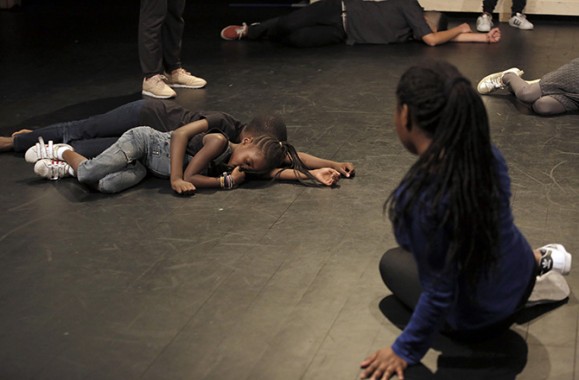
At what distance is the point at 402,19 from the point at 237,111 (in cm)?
181

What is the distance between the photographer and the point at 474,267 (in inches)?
82.8

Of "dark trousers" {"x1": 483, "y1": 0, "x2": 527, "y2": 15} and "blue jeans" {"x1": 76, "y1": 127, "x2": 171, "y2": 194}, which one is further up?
"blue jeans" {"x1": 76, "y1": 127, "x2": 171, "y2": 194}

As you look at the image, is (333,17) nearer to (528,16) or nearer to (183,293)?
(528,16)

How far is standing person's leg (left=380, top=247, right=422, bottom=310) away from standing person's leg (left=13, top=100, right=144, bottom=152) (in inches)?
58.2

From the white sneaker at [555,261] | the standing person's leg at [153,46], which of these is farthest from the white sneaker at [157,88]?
the white sneaker at [555,261]

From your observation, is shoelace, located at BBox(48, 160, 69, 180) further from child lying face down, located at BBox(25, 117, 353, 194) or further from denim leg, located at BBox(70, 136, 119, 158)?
denim leg, located at BBox(70, 136, 119, 158)

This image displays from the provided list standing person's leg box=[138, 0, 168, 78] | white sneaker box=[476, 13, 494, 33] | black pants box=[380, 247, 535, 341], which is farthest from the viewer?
white sneaker box=[476, 13, 494, 33]

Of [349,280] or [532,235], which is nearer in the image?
[349,280]

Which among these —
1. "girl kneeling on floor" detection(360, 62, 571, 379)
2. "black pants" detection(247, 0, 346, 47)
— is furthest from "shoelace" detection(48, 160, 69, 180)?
"black pants" detection(247, 0, 346, 47)

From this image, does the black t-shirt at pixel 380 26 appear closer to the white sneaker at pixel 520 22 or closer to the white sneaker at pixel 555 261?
the white sneaker at pixel 520 22

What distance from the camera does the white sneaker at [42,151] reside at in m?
3.55

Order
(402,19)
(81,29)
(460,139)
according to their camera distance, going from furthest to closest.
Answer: (81,29)
(402,19)
(460,139)

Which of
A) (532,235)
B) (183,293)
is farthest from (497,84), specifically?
(183,293)

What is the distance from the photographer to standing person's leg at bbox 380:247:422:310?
244 cm
